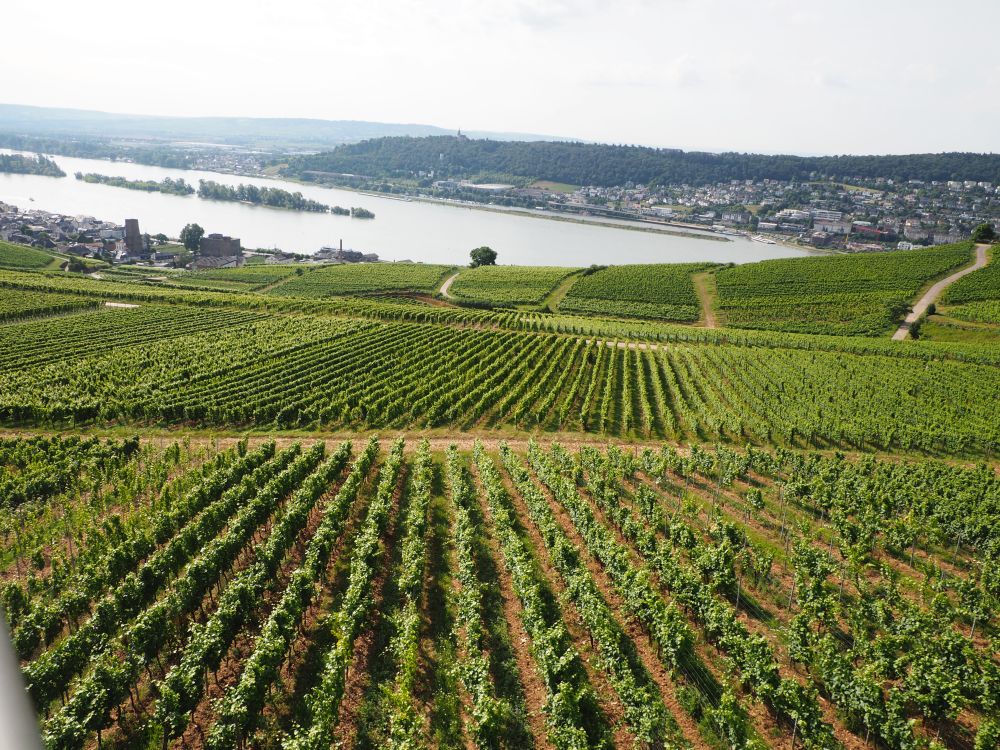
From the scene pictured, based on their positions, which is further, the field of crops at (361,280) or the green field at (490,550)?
the field of crops at (361,280)

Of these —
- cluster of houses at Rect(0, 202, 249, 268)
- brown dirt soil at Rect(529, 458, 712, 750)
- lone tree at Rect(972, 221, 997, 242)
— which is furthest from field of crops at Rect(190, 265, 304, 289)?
lone tree at Rect(972, 221, 997, 242)

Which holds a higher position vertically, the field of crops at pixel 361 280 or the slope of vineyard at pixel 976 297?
the slope of vineyard at pixel 976 297

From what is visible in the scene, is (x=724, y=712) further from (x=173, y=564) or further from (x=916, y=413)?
(x=916, y=413)

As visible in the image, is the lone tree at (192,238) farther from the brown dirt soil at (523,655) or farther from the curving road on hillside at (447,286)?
the brown dirt soil at (523,655)

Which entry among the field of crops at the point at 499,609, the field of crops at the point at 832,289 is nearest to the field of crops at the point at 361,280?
the field of crops at the point at 832,289

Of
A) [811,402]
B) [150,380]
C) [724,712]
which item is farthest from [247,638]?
[811,402]

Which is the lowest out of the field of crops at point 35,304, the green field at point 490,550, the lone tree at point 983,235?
the green field at point 490,550
